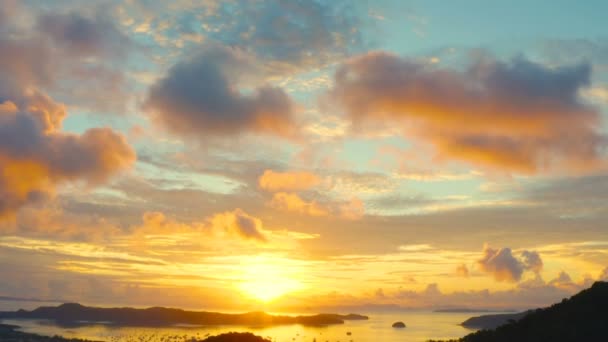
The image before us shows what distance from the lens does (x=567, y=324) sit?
113750mm

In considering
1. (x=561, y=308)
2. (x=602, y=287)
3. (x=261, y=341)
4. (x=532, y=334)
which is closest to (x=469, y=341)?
(x=532, y=334)

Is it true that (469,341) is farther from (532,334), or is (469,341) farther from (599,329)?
(599,329)

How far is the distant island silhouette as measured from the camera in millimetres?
106688

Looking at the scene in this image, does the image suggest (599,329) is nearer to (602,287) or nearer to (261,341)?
(602,287)

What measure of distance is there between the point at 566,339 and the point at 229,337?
127 metres

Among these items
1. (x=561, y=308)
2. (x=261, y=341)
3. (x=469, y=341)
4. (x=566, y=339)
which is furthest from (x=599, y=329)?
(x=261, y=341)

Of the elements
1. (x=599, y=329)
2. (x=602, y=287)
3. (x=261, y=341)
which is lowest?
(x=261, y=341)

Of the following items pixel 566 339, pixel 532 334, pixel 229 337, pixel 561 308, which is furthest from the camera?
pixel 229 337

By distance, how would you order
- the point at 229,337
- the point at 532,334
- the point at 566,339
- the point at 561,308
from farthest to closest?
1. the point at 229,337
2. the point at 561,308
3. the point at 532,334
4. the point at 566,339

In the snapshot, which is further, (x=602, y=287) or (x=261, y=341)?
(x=261, y=341)

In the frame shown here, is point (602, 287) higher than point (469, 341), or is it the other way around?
point (602, 287)

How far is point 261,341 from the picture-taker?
649 feet

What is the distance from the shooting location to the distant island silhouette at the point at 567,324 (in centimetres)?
10669

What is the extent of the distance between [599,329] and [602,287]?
26.7m
